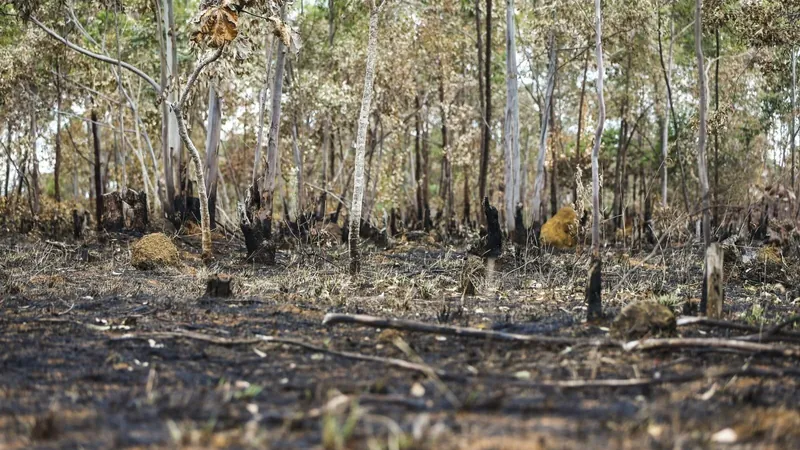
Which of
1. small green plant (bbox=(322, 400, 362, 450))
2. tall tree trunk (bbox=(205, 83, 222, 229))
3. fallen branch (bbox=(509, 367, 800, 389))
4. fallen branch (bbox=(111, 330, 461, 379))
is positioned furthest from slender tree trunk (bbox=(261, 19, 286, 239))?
small green plant (bbox=(322, 400, 362, 450))

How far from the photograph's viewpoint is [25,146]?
78.1 feet

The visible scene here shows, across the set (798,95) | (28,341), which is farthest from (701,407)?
(798,95)

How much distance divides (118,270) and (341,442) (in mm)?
8246

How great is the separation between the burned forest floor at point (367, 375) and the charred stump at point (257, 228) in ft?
11.3

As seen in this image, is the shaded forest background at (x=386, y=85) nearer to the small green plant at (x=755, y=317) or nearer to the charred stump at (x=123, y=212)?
the charred stump at (x=123, y=212)

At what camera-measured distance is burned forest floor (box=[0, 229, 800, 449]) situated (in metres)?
2.99

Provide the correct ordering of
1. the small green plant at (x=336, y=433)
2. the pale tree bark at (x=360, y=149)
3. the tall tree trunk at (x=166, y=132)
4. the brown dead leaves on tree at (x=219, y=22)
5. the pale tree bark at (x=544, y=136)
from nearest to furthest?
the small green plant at (x=336, y=433)
the brown dead leaves on tree at (x=219, y=22)
the pale tree bark at (x=360, y=149)
the tall tree trunk at (x=166, y=132)
the pale tree bark at (x=544, y=136)

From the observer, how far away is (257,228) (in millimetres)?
12078

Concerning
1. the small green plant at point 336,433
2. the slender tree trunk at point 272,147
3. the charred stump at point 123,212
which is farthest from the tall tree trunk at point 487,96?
the small green plant at point 336,433

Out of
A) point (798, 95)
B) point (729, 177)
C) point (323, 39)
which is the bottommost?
point (729, 177)

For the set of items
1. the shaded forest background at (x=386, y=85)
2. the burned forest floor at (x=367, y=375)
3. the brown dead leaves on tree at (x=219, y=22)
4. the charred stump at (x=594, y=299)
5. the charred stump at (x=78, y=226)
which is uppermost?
the shaded forest background at (x=386, y=85)

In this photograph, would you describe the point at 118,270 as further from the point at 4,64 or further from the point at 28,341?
the point at 4,64

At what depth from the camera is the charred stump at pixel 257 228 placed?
37.9 ft

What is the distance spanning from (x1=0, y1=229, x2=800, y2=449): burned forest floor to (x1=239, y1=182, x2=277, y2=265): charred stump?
3.45 meters
